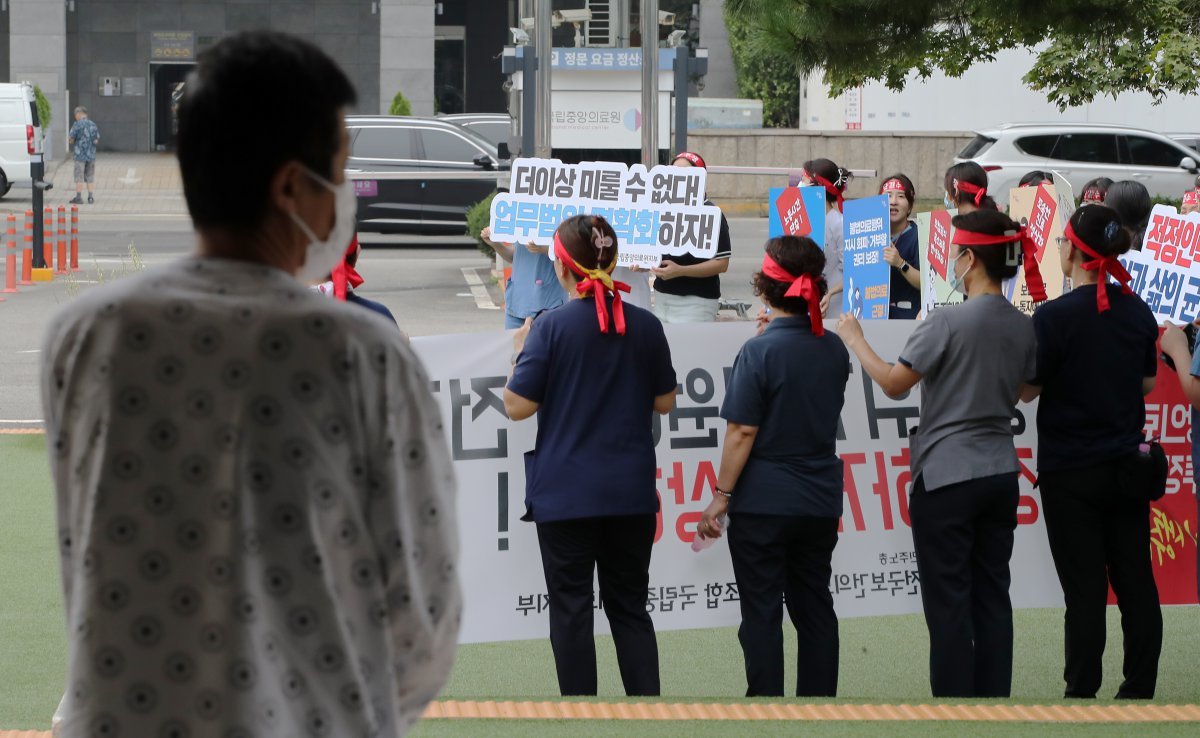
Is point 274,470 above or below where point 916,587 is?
above

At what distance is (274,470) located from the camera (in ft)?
6.16

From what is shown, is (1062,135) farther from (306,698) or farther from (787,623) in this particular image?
(306,698)

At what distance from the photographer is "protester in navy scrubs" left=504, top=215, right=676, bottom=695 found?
4918 mm

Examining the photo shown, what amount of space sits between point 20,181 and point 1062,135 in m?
18.9

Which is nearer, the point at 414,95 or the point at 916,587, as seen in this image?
the point at 916,587

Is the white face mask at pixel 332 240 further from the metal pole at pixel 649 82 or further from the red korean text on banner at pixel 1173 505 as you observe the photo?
the metal pole at pixel 649 82

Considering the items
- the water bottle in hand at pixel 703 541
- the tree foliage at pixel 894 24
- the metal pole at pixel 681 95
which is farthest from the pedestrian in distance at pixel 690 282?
the metal pole at pixel 681 95

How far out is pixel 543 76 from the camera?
1130 cm

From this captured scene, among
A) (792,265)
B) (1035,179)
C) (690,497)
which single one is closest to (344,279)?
(792,265)

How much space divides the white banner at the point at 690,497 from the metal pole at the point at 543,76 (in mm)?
5475

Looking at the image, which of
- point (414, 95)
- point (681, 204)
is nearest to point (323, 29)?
point (414, 95)

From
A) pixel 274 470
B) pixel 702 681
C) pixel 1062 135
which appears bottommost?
pixel 702 681

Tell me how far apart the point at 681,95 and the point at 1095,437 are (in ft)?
27.9

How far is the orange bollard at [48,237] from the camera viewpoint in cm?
1809
